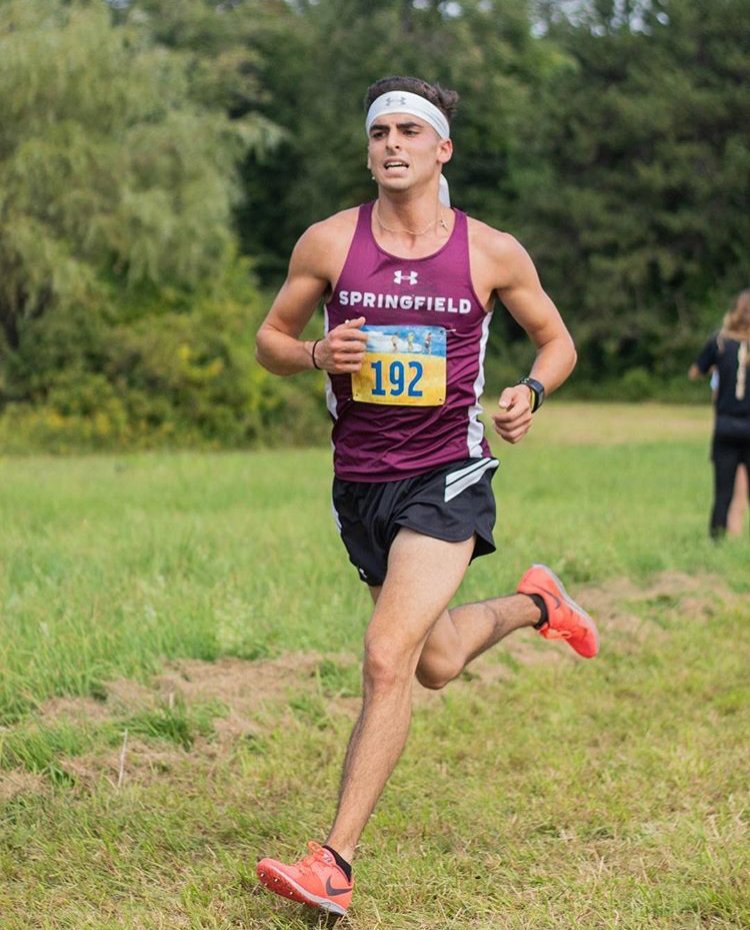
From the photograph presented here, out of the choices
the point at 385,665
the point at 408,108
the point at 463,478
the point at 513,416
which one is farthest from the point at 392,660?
the point at 408,108

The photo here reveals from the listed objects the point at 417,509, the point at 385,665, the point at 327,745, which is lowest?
the point at 327,745

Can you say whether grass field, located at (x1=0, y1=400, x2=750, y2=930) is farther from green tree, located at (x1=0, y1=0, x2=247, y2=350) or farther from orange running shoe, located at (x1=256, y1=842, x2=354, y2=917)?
green tree, located at (x1=0, y1=0, x2=247, y2=350)

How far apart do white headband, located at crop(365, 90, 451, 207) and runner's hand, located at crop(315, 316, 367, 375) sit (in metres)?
0.71

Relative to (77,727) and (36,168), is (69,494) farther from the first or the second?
(36,168)

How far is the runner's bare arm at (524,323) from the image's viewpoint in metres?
4.82

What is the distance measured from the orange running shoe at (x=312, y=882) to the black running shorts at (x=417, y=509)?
4.05 feet

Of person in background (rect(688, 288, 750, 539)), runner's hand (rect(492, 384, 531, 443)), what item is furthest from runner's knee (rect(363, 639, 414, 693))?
person in background (rect(688, 288, 750, 539))

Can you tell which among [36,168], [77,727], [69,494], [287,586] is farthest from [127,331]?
[77,727]

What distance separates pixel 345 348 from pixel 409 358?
275mm

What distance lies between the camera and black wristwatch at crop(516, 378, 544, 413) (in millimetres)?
5027

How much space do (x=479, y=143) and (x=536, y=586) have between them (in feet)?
152

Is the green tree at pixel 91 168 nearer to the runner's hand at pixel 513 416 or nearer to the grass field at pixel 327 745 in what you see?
the grass field at pixel 327 745

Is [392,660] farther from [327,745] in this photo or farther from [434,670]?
[327,745]

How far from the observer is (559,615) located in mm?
6238
